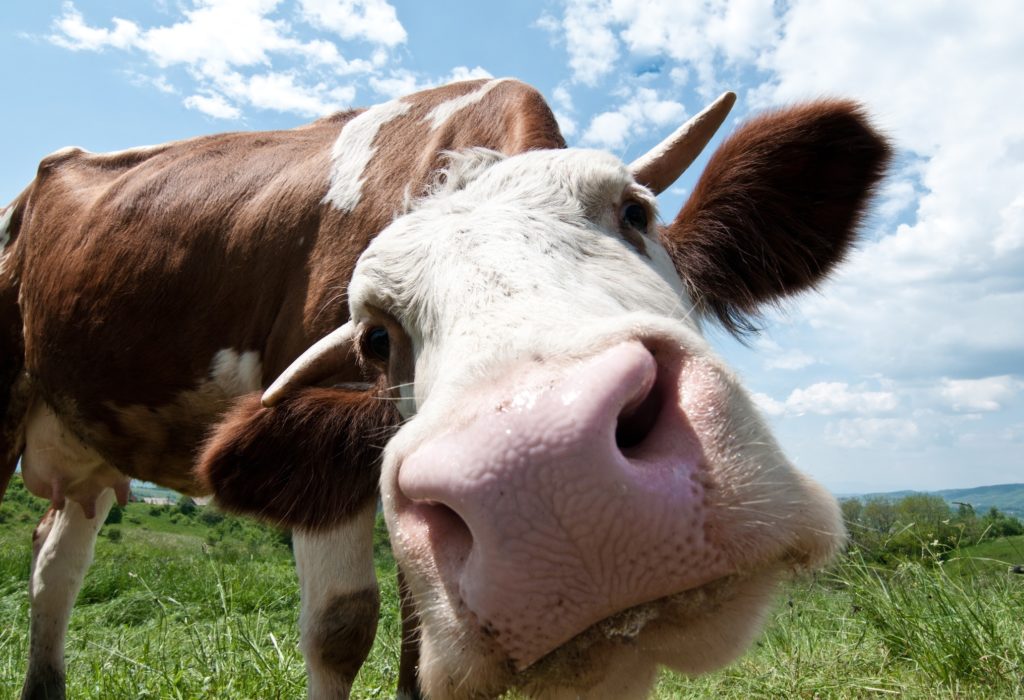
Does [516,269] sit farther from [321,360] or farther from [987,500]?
[987,500]

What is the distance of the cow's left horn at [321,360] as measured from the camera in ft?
9.66

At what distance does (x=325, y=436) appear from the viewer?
2717mm

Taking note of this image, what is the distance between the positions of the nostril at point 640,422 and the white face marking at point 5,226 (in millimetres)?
5678

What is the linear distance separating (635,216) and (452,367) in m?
1.21

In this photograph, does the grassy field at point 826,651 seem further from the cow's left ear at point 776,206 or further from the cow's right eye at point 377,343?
the cow's right eye at point 377,343

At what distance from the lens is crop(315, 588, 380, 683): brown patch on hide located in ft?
10.8

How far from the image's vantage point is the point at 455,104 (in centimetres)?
369

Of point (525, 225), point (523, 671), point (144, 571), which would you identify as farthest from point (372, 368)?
point (144, 571)

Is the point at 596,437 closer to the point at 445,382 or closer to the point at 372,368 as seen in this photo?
the point at 445,382

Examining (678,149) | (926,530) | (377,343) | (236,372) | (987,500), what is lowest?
(987,500)

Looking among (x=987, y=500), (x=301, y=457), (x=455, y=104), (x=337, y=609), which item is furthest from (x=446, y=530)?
(x=987, y=500)

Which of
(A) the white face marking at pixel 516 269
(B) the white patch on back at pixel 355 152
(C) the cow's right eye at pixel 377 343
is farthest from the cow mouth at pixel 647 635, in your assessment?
(B) the white patch on back at pixel 355 152

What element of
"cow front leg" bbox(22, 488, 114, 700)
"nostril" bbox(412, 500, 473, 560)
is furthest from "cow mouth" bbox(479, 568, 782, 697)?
"cow front leg" bbox(22, 488, 114, 700)

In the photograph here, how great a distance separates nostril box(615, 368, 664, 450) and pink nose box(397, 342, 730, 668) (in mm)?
39
